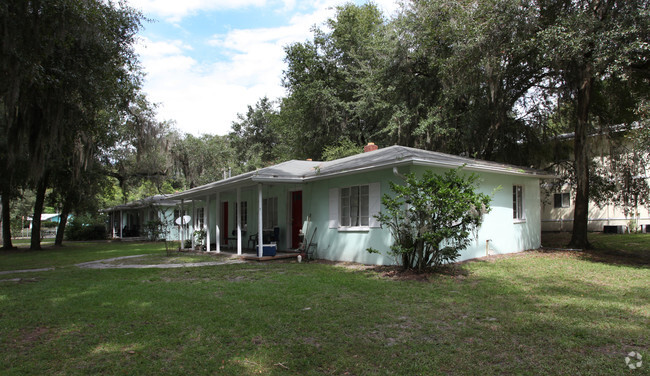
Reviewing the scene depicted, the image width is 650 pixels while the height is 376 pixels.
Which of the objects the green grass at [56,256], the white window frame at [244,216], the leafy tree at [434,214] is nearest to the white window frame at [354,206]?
the leafy tree at [434,214]

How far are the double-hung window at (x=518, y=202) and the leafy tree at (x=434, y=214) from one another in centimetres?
463

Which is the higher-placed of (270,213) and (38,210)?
(38,210)

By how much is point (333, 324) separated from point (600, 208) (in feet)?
47.6

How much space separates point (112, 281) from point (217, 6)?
10.1 metres

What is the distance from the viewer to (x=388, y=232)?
30.7 ft

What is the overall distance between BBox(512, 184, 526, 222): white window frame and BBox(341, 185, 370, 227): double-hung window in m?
4.84

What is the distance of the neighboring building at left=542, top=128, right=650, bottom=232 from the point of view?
1183 cm

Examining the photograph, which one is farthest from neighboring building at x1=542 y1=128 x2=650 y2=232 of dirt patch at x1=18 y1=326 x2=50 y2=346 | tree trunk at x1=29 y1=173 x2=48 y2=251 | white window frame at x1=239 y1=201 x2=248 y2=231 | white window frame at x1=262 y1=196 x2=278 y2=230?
tree trunk at x1=29 y1=173 x2=48 y2=251

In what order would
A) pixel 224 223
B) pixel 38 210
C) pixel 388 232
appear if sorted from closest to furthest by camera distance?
pixel 388 232 < pixel 224 223 < pixel 38 210

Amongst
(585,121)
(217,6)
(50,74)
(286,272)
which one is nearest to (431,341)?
(286,272)

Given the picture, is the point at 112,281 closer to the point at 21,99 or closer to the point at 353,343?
the point at 21,99

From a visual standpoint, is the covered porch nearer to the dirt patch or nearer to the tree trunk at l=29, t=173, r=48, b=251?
the dirt patch

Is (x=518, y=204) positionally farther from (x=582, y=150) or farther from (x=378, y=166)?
(x=378, y=166)

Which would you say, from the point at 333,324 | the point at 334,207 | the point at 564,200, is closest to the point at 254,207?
the point at 334,207
